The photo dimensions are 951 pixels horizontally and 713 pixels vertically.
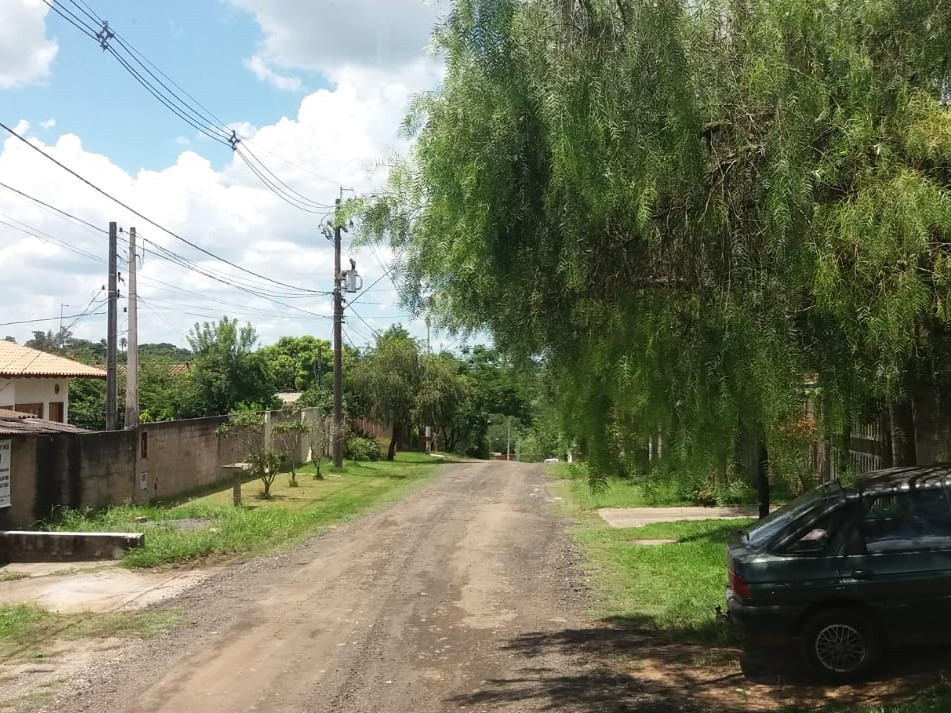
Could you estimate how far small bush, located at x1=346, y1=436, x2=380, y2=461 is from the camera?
37625mm

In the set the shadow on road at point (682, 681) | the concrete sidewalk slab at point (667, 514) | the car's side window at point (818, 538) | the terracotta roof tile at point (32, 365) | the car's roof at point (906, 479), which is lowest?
the shadow on road at point (682, 681)

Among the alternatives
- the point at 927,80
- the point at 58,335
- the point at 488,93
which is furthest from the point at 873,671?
the point at 58,335

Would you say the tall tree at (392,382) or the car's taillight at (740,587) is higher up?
the tall tree at (392,382)

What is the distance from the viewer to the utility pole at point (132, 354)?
22047mm

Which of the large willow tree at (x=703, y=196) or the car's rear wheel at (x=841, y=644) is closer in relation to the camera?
the large willow tree at (x=703, y=196)

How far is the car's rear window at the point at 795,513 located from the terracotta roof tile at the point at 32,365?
78.9ft

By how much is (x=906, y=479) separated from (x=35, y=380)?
28688 mm

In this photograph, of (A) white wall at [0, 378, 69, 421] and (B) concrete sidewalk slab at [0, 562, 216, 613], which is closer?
(B) concrete sidewalk slab at [0, 562, 216, 613]

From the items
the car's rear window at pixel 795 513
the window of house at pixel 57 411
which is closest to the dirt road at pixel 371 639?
the car's rear window at pixel 795 513

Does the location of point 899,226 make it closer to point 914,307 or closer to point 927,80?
point 914,307

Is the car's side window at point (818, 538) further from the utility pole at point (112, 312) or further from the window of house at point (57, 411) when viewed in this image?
the window of house at point (57, 411)

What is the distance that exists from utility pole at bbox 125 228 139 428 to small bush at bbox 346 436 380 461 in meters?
15.7

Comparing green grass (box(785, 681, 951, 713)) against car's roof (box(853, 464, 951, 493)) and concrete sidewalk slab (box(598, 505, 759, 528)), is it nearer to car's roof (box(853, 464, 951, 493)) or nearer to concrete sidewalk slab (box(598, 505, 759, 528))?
car's roof (box(853, 464, 951, 493))

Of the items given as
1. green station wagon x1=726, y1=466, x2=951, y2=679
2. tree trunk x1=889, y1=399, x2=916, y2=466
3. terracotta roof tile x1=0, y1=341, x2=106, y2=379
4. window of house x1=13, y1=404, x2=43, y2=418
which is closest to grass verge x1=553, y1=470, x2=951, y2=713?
green station wagon x1=726, y1=466, x2=951, y2=679
